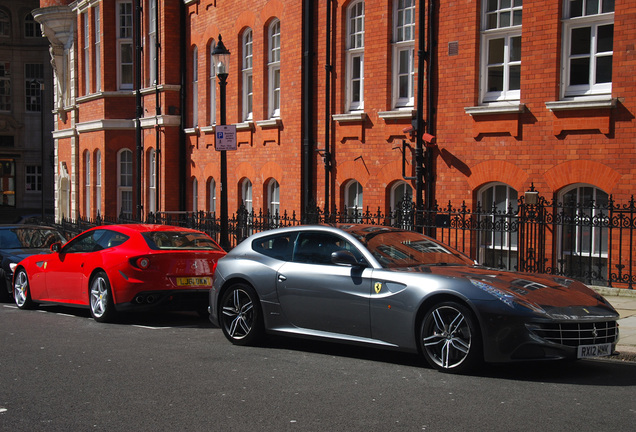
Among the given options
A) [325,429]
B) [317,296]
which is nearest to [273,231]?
[317,296]

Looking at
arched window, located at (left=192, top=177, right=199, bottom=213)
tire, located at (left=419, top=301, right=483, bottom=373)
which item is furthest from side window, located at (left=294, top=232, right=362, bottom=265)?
arched window, located at (left=192, top=177, right=199, bottom=213)

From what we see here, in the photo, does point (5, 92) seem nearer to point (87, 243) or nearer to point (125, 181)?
point (125, 181)

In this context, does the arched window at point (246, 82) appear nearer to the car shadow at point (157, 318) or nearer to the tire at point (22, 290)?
the tire at point (22, 290)

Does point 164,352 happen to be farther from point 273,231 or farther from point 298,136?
point 298,136

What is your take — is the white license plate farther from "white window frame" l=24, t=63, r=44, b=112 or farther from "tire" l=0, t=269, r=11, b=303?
"white window frame" l=24, t=63, r=44, b=112

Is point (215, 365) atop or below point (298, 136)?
below

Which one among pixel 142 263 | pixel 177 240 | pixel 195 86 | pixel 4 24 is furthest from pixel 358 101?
pixel 4 24

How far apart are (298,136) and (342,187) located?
6.29ft

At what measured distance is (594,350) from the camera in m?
7.22

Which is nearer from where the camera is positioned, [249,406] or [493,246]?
[249,406]

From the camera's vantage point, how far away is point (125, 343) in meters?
9.45

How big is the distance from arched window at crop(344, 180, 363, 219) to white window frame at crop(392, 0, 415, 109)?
7.22 ft

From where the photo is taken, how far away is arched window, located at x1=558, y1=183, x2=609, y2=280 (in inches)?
487

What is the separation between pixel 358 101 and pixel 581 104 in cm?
600
